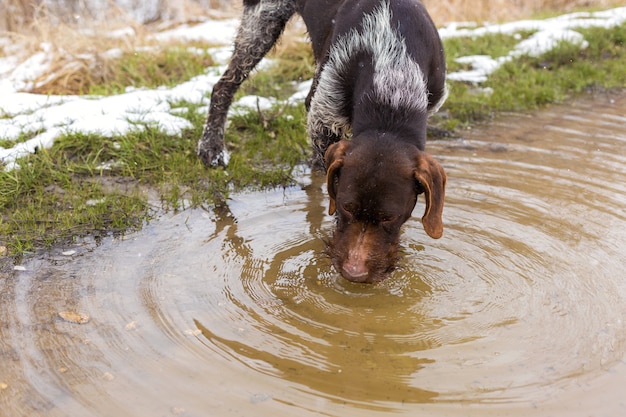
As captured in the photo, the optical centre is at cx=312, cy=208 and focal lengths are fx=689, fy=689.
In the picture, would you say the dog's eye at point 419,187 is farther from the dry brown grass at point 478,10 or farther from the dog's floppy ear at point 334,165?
the dry brown grass at point 478,10

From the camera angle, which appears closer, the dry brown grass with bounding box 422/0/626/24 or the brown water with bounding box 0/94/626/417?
the brown water with bounding box 0/94/626/417

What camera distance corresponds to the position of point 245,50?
5223mm

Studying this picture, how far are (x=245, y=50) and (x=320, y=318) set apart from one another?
9.41 feet

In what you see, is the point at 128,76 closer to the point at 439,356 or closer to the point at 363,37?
the point at 363,37

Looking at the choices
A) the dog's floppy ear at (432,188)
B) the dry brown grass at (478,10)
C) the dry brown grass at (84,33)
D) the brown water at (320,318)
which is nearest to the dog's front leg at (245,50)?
the dry brown grass at (84,33)

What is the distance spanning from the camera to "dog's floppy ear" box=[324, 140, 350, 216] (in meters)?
2.94

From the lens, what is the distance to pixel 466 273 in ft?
11.0

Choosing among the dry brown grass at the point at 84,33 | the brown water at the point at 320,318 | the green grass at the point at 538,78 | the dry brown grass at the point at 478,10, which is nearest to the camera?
the brown water at the point at 320,318

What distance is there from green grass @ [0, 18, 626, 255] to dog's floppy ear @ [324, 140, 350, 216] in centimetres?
139

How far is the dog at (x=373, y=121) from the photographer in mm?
2834

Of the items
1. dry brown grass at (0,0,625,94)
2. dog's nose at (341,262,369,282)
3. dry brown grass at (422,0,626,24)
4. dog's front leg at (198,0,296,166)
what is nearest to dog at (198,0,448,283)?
dog's nose at (341,262,369,282)

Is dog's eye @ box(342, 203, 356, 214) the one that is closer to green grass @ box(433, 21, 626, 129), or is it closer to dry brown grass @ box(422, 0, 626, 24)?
green grass @ box(433, 21, 626, 129)

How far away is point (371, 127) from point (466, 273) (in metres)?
0.85

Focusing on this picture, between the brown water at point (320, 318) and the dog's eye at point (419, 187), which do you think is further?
the dog's eye at point (419, 187)
